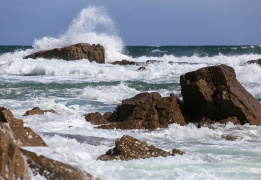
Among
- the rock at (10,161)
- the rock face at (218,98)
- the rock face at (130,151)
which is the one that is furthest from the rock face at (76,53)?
the rock at (10,161)

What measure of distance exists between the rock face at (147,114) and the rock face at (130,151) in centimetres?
251

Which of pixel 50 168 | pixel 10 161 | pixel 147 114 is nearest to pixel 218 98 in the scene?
pixel 147 114

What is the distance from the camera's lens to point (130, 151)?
5566 mm

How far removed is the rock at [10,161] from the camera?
3.42 metres

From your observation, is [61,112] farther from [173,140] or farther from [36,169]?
[36,169]

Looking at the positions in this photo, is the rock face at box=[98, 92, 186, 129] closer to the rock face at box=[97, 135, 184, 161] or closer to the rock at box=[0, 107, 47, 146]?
the rock face at box=[97, 135, 184, 161]

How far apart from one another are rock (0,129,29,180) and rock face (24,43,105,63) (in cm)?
2534

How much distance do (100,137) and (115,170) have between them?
230cm

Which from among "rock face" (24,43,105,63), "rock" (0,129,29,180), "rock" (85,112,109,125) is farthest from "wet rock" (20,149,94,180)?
"rock face" (24,43,105,63)

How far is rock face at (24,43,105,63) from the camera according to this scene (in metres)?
28.6

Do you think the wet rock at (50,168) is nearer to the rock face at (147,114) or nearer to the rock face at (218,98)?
the rock face at (147,114)

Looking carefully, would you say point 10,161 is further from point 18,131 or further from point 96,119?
point 96,119

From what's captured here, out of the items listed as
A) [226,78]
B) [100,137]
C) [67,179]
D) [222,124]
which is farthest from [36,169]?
[226,78]

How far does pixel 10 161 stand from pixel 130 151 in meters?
2.33
